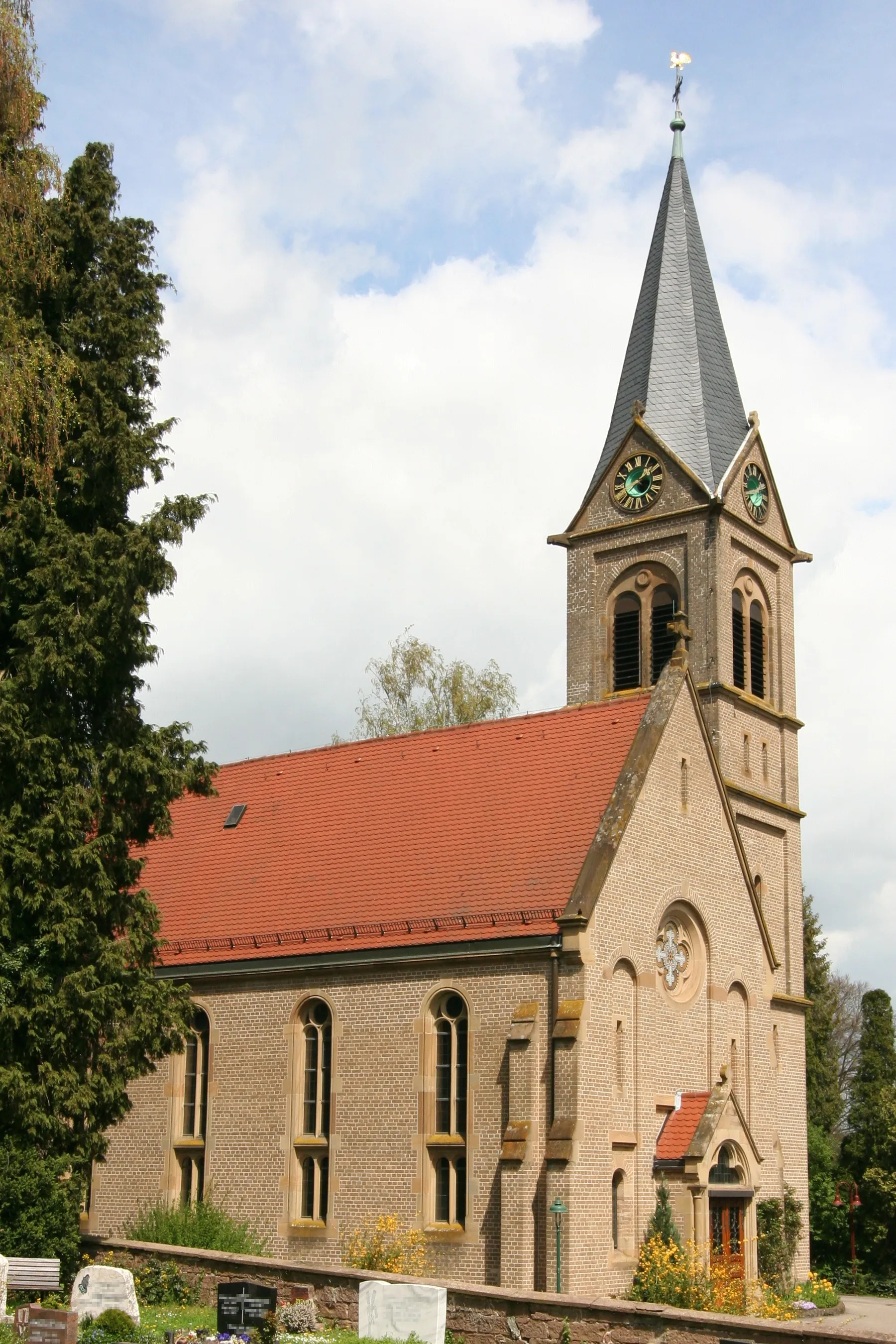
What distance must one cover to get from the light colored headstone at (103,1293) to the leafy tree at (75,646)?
11.5 ft

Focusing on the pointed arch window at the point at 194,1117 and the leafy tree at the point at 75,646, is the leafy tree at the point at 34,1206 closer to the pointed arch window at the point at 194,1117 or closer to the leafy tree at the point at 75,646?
the leafy tree at the point at 75,646

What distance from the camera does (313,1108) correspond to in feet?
103

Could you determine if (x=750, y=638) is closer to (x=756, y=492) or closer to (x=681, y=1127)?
(x=756, y=492)

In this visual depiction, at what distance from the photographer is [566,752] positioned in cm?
3269

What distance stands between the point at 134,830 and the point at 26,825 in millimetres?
2049

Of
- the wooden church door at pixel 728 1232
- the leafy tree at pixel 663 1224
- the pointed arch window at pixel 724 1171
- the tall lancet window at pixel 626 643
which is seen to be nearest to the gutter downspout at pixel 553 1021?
the leafy tree at pixel 663 1224

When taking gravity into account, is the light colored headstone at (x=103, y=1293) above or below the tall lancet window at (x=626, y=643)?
below

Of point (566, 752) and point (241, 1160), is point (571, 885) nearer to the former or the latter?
point (566, 752)

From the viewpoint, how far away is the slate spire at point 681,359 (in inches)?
2010

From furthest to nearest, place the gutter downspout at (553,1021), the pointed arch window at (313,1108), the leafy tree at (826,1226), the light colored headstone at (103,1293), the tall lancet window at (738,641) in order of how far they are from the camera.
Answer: the tall lancet window at (738,641)
the leafy tree at (826,1226)
the pointed arch window at (313,1108)
the gutter downspout at (553,1021)
the light colored headstone at (103,1293)

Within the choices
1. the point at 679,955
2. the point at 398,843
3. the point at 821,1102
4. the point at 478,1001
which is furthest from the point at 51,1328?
the point at 821,1102

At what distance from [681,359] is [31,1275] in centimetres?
3868

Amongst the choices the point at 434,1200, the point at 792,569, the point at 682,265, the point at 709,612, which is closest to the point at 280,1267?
the point at 434,1200

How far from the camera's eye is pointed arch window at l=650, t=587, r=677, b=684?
48562mm
